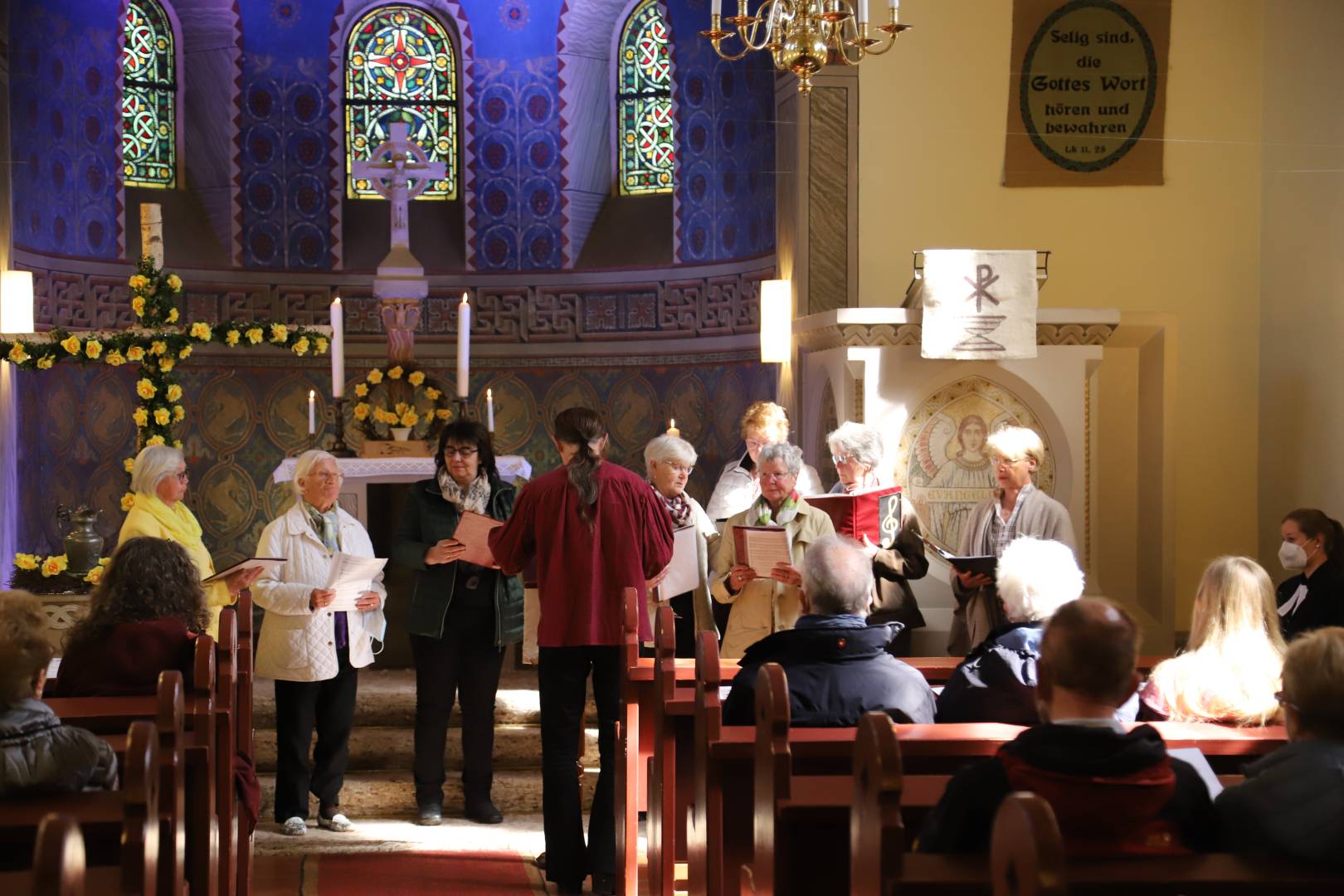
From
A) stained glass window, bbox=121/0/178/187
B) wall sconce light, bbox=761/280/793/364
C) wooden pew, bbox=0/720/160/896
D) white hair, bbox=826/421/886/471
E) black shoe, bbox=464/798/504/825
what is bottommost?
black shoe, bbox=464/798/504/825

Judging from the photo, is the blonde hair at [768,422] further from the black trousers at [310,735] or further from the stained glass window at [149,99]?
the stained glass window at [149,99]

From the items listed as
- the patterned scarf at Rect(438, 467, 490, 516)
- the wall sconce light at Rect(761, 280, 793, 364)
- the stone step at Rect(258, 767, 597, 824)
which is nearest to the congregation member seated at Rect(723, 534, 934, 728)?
the patterned scarf at Rect(438, 467, 490, 516)

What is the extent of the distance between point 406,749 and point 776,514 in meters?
1.98

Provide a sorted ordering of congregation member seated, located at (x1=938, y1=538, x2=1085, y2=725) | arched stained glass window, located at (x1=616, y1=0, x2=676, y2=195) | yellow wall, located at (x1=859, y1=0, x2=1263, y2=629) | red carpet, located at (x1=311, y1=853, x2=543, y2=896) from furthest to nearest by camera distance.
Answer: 1. arched stained glass window, located at (x1=616, y1=0, x2=676, y2=195)
2. yellow wall, located at (x1=859, y1=0, x2=1263, y2=629)
3. red carpet, located at (x1=311, y1=853, x2=543, y2=896)
4. congregation member seated, located at (x1=938, y1=538, x2=1085, y2=725)

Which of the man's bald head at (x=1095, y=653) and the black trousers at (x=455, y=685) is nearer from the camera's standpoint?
the man's bald head at (x=1095, y=653)

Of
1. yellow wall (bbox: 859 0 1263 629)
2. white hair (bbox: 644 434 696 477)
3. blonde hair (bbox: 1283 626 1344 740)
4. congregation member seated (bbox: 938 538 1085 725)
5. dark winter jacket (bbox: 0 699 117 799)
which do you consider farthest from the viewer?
yellow wall (bbox: 859 0 1263 629)

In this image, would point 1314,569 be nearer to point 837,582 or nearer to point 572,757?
point 837,582

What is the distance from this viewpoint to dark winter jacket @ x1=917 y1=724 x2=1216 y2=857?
7.50ft

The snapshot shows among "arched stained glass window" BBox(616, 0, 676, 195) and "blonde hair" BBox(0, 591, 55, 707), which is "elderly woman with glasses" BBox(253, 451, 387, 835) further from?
"arched stained glass window" BBox(616, 0, 676, 195)

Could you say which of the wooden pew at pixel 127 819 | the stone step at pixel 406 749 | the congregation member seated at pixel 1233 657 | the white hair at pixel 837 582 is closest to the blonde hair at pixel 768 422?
the stone step at pixel 406 749

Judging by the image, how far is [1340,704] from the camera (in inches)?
98.3

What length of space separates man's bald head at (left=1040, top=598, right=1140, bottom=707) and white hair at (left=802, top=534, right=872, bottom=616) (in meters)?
1.18

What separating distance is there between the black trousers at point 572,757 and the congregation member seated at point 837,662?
4.22 feet

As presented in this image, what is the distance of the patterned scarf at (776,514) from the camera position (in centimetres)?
538
